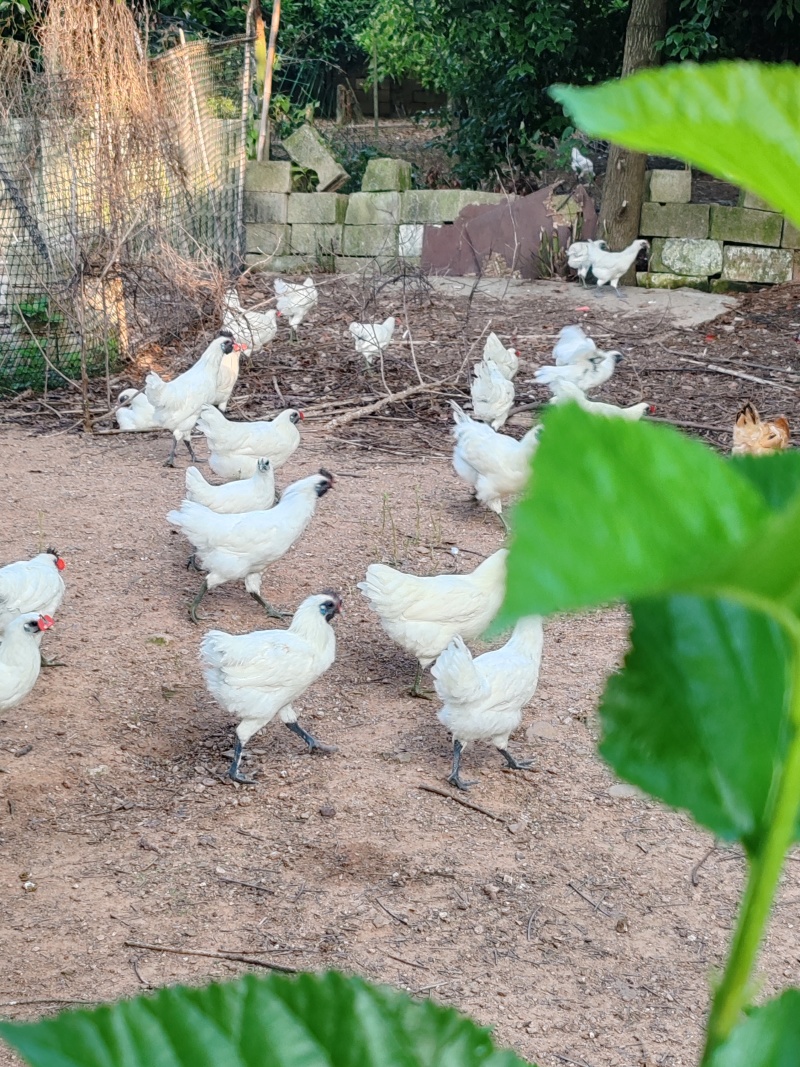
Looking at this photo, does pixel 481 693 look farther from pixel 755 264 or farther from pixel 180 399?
pixel 755 264

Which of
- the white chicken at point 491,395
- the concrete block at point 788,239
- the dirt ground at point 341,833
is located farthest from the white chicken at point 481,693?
the concrete block at point 788,239

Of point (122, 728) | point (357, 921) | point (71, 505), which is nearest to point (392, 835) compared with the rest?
point (357, 921)

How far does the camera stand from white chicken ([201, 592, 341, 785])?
14.0 ft

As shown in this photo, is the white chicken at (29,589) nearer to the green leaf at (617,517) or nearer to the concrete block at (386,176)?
the green leaf at (617,517)

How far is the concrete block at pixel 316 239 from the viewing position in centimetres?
1484

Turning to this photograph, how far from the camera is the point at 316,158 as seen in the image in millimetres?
15859

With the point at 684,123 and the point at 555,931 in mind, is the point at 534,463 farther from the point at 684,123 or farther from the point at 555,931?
the point at 555,931

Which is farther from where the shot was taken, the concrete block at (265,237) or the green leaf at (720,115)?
the concrete block at (265,237)

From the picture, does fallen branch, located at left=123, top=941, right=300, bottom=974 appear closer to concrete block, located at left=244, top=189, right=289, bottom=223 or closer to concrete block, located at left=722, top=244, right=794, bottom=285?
concrete block, located at left=722, top=244, right=794, bottom=285

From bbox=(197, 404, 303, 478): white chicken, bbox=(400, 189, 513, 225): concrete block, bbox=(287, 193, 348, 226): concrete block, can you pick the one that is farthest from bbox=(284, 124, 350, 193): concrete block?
bbox=(197, 404, 303, 478): white chicken

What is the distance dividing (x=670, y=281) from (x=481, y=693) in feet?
34.2

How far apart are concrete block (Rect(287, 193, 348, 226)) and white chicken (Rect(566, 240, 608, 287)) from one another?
3359 millimetres

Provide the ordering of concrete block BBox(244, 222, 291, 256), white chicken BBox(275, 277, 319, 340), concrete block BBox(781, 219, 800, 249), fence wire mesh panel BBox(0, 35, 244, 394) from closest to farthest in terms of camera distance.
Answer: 1. fence wire mesh panel BBox(0, 35, 244, 394)
2. white chicken BBox(275, 277, 319, 340)
3. concrete block BBox(781, 219, 800, 249)
4. concrete block BBox(244, 222, 291, 256)

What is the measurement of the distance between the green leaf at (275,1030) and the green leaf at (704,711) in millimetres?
103
